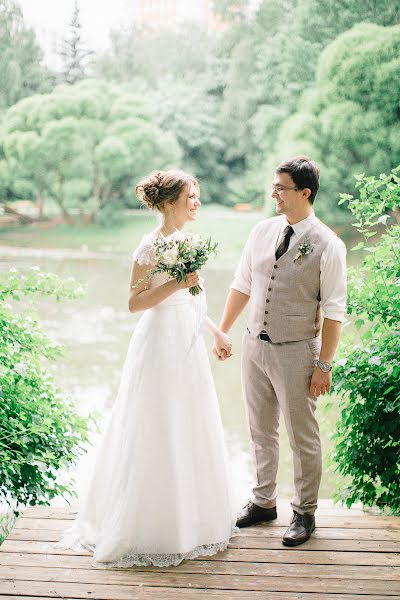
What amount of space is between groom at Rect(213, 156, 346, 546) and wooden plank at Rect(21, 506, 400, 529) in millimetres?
154

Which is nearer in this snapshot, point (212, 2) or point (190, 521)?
point (190, 521)

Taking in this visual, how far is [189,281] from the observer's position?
2.51m

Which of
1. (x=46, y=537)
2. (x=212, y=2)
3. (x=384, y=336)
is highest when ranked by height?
(x=212, y=2)

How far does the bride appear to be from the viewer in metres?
2.49

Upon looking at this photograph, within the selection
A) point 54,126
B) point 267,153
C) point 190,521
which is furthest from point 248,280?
point 54,126

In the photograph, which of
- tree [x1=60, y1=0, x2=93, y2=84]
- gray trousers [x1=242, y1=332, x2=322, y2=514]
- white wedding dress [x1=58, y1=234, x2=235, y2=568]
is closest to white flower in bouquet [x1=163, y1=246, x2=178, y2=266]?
white wedding dress [x1=58, y1=234, x2=235, y2=568]

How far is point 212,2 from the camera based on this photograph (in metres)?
6.75

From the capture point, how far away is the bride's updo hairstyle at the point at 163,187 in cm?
260

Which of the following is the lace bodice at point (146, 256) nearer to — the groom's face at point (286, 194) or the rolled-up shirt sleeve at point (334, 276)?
the groom's face at point (286, 194)

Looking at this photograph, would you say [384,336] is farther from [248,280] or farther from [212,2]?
[212,2]

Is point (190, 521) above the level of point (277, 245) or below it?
below

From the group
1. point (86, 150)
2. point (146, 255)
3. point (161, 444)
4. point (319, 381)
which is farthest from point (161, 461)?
point (86, 150)

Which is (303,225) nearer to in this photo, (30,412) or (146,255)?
(146,255)

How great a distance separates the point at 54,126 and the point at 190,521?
5.52 metres
